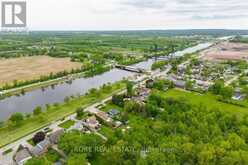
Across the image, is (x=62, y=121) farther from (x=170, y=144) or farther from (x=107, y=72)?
(x=107, y=72)

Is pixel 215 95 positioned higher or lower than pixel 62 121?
higher

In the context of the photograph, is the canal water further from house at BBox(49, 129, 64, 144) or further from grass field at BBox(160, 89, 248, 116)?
grass field at BBox(160, 89, 248, 116)

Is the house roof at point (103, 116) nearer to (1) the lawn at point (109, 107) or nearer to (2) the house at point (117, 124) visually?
(2) the house at point (117, 124)

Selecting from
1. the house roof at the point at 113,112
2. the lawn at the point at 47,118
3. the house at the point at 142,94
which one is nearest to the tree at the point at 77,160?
the lawn at the point at 47,118

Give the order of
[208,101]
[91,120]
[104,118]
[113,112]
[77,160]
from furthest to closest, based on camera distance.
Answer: [208,101]
[113,112]
[104,118]
[91,120]
[77,160]

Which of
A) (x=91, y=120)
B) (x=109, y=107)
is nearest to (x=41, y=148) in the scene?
(x=91, y=120)

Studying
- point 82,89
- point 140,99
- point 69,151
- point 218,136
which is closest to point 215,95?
point 140,99

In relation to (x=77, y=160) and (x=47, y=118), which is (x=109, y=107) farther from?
(x=77, y=160)
